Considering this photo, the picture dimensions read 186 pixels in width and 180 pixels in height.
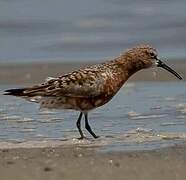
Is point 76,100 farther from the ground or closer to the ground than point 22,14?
closer to the ground

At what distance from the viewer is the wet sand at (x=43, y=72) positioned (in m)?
11.9

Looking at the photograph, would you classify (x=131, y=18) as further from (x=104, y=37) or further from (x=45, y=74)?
(x=45, y=74)

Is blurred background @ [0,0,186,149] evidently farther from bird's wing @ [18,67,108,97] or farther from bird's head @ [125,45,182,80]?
bird's head @ [125,45,182,80]

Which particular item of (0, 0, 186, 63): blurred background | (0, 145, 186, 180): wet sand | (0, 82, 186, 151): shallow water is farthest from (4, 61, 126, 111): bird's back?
(0, 0, 186, 63): blurred background

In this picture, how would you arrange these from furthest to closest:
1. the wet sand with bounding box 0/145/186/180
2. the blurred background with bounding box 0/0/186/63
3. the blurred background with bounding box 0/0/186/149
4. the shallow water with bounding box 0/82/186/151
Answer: the blurred background with bounding box 0/0/186/63 → the blurred background with bounding box 0/0/186/149 → the shallow water with bounding box 0/82/186/151 → the wet sand with bounding box 0/145/186/180

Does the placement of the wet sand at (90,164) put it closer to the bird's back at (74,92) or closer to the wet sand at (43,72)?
the bird's back at (74,92)

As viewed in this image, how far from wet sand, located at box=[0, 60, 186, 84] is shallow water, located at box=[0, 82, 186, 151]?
75 cm

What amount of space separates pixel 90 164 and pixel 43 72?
5486 millimetres

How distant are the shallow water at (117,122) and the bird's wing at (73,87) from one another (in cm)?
38

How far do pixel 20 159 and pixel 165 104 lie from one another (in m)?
3.23

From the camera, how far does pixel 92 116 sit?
32.0 feet

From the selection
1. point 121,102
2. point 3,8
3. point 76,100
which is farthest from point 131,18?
point 76,100

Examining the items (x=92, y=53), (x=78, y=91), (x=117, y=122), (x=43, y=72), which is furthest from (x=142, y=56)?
(x=92, y=53)

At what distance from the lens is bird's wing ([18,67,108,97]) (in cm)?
857
